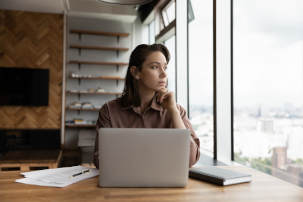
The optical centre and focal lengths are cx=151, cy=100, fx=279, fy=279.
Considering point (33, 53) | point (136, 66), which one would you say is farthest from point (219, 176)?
point (33, 53)

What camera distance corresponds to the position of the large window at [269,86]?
1926mm

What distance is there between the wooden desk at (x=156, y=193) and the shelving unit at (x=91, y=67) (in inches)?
176

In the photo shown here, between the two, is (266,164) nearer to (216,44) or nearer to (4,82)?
(216,44)

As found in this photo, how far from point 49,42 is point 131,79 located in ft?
13.5

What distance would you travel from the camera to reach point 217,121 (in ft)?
9.18

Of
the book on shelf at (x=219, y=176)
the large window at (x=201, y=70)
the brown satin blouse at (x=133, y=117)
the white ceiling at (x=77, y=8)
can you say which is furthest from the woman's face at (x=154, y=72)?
the white ceiling at (x=77, y=8)

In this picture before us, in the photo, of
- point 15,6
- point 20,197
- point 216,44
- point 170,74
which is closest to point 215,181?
point 20,197

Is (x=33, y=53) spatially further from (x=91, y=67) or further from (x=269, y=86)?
(x=269, y=86)

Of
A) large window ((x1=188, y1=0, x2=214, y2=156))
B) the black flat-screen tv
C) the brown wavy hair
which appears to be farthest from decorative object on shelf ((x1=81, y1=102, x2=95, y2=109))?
the brown wavy hair

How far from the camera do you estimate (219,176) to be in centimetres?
108

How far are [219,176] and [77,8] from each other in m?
4.95

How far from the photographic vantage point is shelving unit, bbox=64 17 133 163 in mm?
5504

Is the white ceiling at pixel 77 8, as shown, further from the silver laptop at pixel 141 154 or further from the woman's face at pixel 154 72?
the silver laptop at pixel 141 154

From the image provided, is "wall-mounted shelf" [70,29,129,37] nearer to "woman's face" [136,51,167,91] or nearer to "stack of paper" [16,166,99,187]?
"woman's face" [136,51,167,91]
